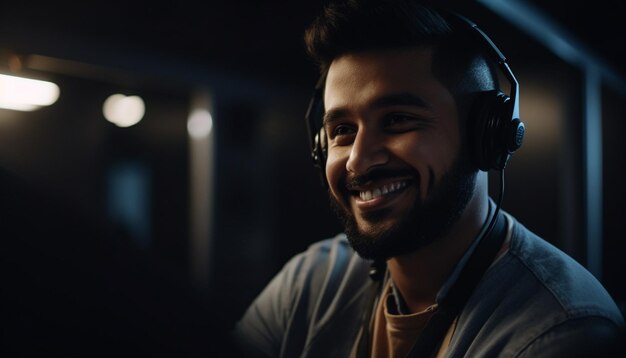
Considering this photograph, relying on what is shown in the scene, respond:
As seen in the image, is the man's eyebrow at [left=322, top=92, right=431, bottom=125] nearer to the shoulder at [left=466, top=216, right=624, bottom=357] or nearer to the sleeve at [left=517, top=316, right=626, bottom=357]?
the shoulder at [left=466, top=216, right=624, bottom=357]

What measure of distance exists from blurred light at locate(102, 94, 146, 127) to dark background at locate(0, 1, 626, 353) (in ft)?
0.14

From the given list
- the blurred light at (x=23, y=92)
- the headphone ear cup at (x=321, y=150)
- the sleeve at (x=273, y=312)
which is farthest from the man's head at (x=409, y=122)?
the blurred light at (x=23, y=92)

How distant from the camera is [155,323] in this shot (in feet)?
1.14

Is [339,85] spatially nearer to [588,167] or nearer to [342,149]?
[342,149]

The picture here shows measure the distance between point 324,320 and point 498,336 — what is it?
1.24ft

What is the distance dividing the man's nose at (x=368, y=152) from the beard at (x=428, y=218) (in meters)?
0.02

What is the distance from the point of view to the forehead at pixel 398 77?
95 centimetres

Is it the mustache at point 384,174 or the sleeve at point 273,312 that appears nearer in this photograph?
the mustache at point 384,174

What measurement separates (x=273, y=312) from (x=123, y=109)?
7.92 ft

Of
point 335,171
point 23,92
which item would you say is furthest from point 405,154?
point 23,92

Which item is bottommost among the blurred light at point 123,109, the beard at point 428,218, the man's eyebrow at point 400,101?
the beard at point 428,218

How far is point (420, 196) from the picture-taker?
947mm

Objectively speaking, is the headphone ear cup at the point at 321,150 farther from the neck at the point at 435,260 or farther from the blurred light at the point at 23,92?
the blurred light at the point at 23,92

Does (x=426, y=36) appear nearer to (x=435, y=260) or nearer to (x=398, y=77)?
(x=398, y=77)
